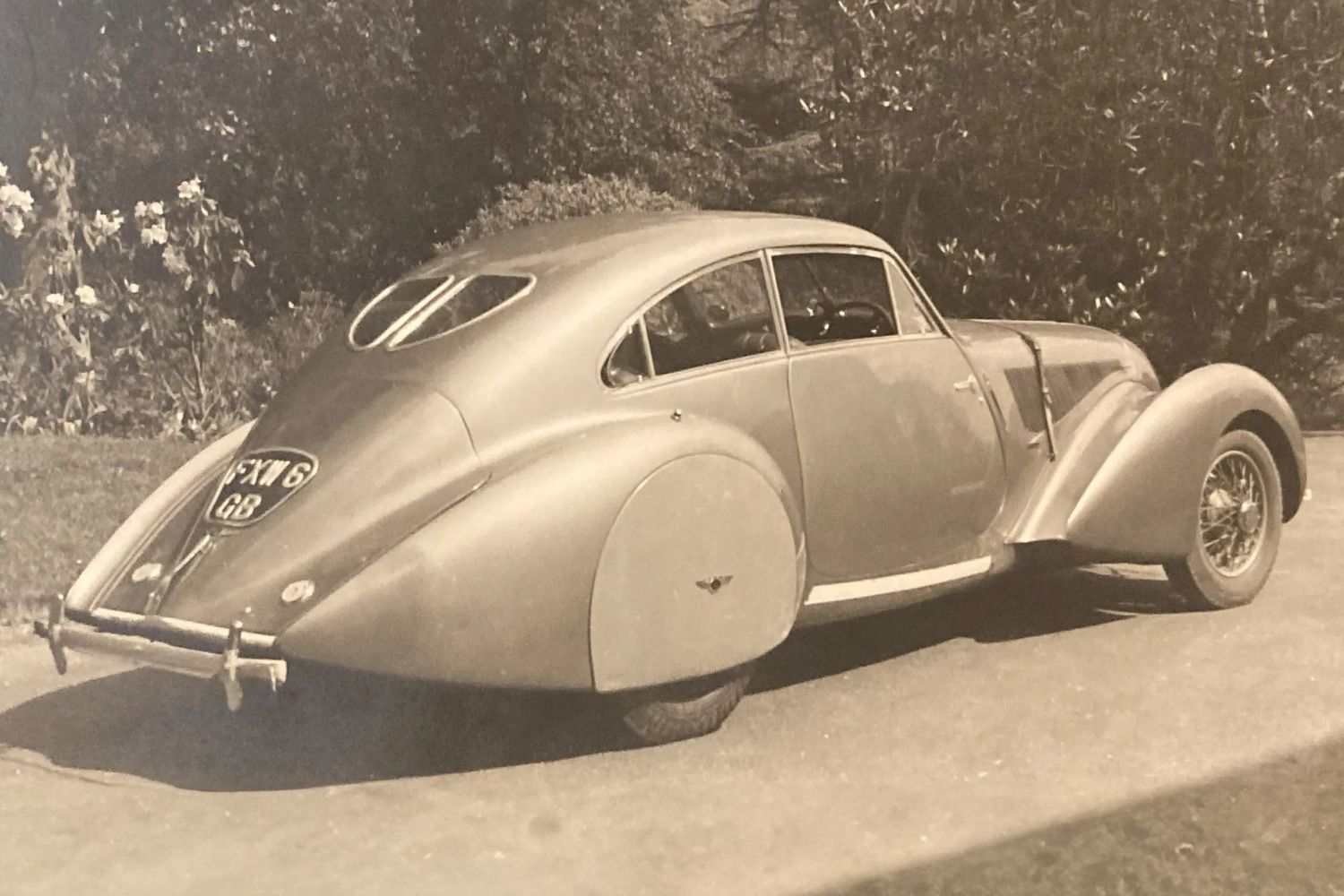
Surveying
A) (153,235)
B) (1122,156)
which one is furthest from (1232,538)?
(153,235)

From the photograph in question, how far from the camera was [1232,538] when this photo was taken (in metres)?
5.70

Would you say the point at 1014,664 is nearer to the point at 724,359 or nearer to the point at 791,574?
the point at 791,574

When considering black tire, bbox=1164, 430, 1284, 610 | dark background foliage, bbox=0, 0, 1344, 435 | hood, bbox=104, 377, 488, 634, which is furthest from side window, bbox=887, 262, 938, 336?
dark background foliage, bbox=0, 0, 1344, 435

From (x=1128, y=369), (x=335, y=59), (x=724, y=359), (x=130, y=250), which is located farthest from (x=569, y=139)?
(x=724, y=359)

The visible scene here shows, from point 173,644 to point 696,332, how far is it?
1940 millimetres

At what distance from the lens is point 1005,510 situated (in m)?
5.20

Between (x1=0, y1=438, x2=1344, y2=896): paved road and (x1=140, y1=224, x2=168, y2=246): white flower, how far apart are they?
429 centimetres

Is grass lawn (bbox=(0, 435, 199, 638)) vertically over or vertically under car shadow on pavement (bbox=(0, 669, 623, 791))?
over

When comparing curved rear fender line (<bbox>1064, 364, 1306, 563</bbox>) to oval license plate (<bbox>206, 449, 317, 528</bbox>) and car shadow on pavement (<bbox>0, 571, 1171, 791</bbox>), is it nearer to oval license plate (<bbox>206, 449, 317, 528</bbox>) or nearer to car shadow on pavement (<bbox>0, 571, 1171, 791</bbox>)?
car shadow on pavement (<bbox>0, 571, 1171, 791</bbox>)

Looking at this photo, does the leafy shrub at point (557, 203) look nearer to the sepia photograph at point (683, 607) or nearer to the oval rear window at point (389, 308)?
the sepia photograph at point (683, 607)

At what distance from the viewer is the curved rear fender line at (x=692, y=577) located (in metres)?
4.02

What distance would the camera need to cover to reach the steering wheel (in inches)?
200

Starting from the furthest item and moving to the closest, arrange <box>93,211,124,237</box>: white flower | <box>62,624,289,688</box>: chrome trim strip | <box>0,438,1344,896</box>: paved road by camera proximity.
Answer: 1. <box>93,211,124,237</box>: white flower
2. <box>62,624,289,688</box>: chrome trim strip
3. <box>0,438,1344,896</box>: paved road

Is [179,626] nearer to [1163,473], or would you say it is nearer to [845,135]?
[1163,473]
